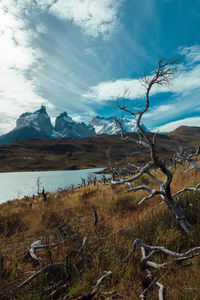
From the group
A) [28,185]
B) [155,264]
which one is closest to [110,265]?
[155,264]

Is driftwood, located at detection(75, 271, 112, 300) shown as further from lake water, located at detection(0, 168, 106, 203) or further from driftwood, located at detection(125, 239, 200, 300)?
lake water, located at detection(0, 168, 106, 203)

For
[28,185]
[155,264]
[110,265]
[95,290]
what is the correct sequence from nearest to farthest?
[95,290]
[155,264]
[110,265]
[28,185]

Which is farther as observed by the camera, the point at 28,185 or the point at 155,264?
the point at 28,185

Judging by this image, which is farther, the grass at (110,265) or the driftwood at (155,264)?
the grass at (110,265)

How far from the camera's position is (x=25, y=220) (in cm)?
598

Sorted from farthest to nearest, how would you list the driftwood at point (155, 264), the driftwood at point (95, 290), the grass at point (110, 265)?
→ 1. the grass at point (110, 265)
2. the driftwood at point (155, 264)
3. the driftwood at point (95, 290)

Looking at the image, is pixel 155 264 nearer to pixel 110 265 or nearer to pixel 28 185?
pixel 110 265

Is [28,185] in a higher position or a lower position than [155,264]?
lower

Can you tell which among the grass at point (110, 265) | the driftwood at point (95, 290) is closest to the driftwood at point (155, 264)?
the grass at point (110, 265)

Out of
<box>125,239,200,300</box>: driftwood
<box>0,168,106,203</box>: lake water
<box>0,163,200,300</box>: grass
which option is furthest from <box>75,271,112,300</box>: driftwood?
<box>0,168,106,203</box>: lake water

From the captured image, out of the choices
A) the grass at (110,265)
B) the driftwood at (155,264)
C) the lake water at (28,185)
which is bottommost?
the lake water at (28,185)

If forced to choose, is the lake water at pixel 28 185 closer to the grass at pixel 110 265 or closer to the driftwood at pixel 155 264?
the grass at pixel 110 265

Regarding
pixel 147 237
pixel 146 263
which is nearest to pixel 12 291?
pixel 146 263

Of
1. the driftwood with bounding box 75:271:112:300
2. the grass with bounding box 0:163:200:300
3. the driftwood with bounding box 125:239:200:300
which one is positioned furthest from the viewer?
the grass with bounding box 0:163:200:300
